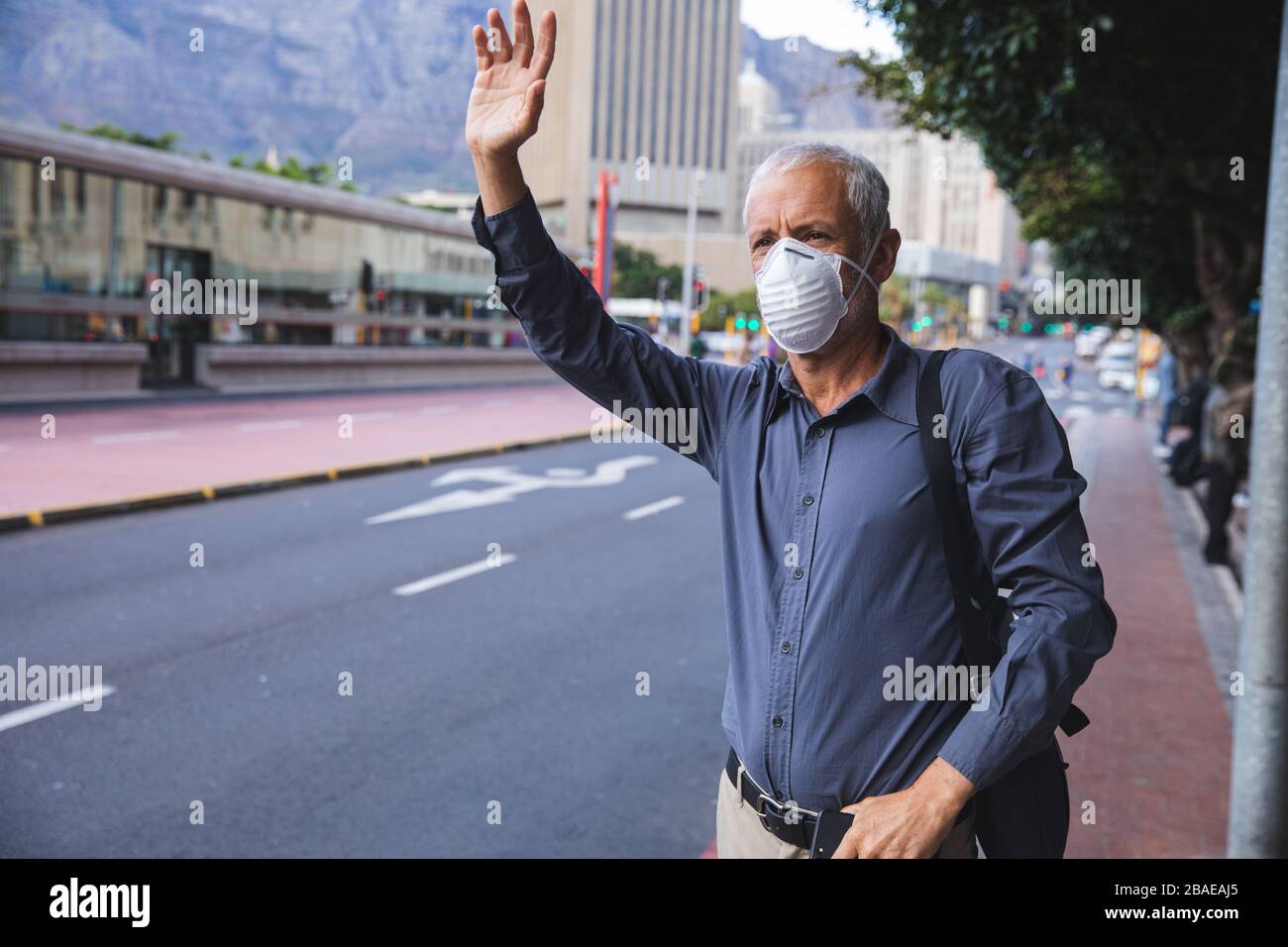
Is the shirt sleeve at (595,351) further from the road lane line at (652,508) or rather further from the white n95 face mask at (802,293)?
the road lane line at (652,508)

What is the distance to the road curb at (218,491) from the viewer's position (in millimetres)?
10258

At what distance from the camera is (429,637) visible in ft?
23.6

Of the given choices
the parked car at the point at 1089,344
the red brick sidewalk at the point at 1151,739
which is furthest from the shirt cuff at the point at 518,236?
the parked car at the point at 1089,344

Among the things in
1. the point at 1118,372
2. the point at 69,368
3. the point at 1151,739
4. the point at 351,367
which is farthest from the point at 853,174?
the point at 1118,372

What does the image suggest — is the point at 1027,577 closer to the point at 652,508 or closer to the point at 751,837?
the point at 751,837

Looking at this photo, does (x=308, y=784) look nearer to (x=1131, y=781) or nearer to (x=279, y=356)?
(x=1131, y=781)

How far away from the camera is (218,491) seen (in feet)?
39.7

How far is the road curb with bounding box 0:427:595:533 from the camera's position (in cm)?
1026

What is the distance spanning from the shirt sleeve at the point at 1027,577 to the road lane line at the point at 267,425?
54.9 ft

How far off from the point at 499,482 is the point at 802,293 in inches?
492

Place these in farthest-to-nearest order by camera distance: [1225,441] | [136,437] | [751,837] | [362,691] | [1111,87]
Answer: [136,437] → [1225,441] → [1111,87] → [362,691] → [751,837]

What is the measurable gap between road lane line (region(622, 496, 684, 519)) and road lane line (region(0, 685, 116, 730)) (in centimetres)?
668

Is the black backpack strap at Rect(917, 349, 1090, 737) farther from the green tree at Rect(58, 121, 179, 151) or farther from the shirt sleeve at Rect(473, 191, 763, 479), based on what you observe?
the green tree at Rect(58, 121, 179, 151)
